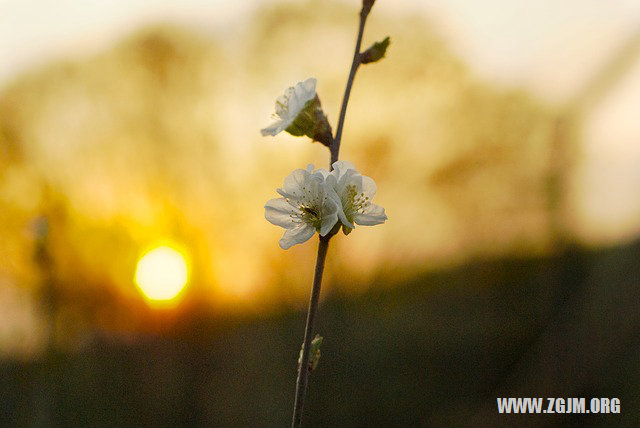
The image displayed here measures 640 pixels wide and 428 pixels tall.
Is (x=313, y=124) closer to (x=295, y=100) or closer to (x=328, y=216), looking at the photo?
(x=295, y=100)

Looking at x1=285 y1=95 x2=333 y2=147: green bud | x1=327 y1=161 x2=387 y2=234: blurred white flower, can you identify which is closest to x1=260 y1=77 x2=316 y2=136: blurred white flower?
x1=285 y1=95 x2=333 y2=147: green bud

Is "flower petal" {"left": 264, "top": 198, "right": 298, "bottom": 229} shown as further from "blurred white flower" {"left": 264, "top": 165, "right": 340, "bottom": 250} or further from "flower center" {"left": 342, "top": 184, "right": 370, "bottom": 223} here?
"flower center" {"left": 342, "top": 184, "right": 370, "bottom": 223}

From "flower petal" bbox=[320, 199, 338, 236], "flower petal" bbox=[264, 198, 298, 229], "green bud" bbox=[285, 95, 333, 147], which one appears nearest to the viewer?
"flower petal" bbox=[320, 199, 338, 236]

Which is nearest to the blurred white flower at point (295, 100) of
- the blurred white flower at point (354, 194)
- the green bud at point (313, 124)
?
the green bud at point (313, 124)

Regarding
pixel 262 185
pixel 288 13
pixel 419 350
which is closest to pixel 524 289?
pixel 419 350

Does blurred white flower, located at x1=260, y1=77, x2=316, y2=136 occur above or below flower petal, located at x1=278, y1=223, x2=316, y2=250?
above

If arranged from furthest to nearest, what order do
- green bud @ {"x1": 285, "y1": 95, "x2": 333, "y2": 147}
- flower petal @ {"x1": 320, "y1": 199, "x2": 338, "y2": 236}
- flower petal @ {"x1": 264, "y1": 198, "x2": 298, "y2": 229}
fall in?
flower petal @ {"x1": 264, "y1": 198, "x2": 298, "y2": 229}, green bud @ {"x1": 285, "y1": 95, "x2": 333, "y2": 147}, flower petal @ {"x1": 320, "y1": 199, "x2": 338, "y2": 236}

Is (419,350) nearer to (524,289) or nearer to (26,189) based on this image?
(524,289)
